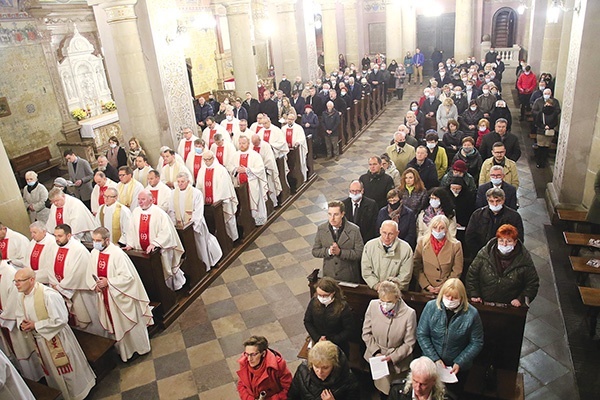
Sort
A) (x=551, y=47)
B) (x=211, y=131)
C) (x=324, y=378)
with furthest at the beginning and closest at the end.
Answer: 1. (x=551, y=47)
2. (x=211, y=131)
3. (x=324, y=378)

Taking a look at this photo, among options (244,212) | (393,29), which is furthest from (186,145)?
(393,29)

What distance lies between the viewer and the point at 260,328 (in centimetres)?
613

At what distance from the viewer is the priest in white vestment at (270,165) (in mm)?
8938

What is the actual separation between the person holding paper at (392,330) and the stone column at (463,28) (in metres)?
20.0

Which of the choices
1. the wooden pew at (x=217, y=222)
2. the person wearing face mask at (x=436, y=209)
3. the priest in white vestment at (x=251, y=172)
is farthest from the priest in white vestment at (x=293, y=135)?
the person wearing face mask at (x=436, y=209)

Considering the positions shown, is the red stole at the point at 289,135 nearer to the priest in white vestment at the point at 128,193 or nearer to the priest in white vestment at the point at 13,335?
the priest in white vestment at the point at 128,193

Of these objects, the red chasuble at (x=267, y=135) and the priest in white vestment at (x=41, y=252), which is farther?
the red chasuble at (x=267, y=135)

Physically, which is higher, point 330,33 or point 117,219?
point 330,33

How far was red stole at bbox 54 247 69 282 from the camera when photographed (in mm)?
5574

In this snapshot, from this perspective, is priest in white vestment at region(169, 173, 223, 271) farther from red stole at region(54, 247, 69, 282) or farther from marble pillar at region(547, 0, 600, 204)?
marble pillar at region(547, 0, 600, 204)

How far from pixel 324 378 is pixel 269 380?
21.1 inches

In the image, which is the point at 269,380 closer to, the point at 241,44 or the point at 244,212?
the point at 244,212

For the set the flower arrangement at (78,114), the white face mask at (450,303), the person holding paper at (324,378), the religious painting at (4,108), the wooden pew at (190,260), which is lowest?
the wooden pew at (190,260)

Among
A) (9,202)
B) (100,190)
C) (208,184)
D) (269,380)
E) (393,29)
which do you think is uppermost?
(393,29)
